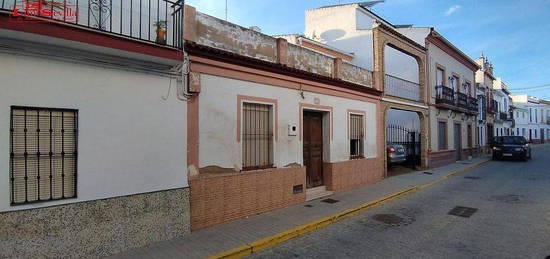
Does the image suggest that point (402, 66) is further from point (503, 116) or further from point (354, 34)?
point (503, 116)

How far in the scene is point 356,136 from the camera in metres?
10.7

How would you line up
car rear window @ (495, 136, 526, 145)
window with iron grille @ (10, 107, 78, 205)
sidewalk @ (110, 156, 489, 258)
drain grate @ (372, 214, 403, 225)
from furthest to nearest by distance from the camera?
car rear window @ (495, 136, 526, 145)
drain grate @ (372, 214, 403, 225)
sidewalk @ (110, 156, 489, 258)
window with iron grille @ (10, 107, 78, 205)

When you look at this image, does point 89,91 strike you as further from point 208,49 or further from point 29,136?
point 208,49

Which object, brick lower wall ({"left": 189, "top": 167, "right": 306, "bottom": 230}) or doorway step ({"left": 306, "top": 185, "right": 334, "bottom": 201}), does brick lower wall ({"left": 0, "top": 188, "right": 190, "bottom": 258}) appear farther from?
doorway step ({"left": 306, "top": 185, "right": 334, "bottom": 201})

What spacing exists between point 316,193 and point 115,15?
6.56m

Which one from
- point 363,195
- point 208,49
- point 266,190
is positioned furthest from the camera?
point 363,195

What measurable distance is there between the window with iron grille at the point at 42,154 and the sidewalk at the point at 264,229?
1.39 meters

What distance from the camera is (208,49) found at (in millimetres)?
5984

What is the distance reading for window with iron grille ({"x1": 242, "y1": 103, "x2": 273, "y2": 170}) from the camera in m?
7.04

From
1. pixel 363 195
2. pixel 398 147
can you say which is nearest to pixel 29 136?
pixel 363 195

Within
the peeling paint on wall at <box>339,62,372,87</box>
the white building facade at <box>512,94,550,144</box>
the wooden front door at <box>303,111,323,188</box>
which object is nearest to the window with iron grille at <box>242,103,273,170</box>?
the wooden front door at <box>303,111,323,188</box>

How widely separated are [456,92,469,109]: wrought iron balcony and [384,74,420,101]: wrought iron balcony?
5430 mm

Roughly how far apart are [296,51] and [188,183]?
4684 mm

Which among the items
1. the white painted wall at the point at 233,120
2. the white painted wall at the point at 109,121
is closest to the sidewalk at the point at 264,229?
the white painted wall at the point at 109,121
